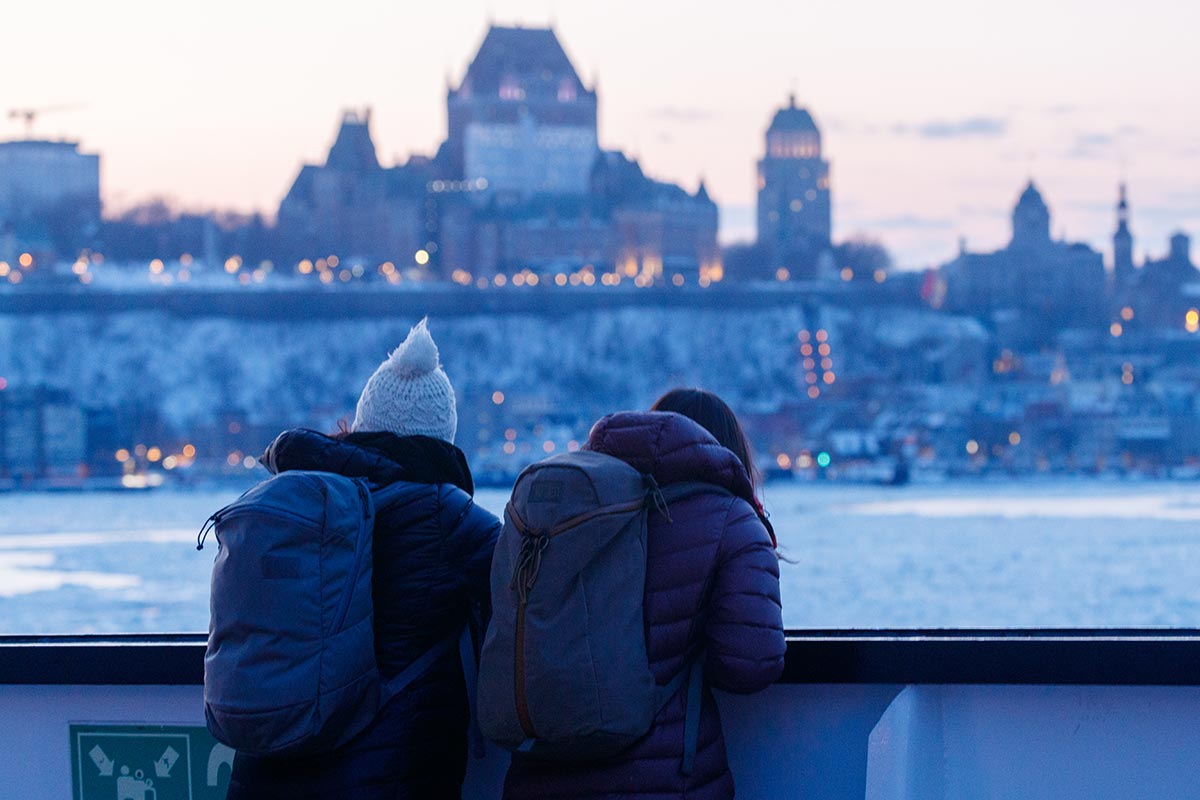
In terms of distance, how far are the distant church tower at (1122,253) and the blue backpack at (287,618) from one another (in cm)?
5327

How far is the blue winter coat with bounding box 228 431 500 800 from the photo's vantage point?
5.14ft

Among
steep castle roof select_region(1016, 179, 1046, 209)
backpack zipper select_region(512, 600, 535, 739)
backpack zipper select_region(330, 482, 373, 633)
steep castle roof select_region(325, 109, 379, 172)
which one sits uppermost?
steep castle roof select_region(325, 109, 379, 172)

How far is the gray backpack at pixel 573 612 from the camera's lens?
1479 millimetres

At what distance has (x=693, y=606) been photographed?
4.99 ft

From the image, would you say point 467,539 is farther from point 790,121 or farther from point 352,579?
point 790,121

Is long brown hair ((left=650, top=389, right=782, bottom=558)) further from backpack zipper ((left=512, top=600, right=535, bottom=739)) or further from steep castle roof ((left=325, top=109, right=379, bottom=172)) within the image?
steep castle roof ((left=325, top=109, right=379, bottom=172))

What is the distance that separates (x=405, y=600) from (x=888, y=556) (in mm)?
26077

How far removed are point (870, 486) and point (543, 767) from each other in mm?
38046

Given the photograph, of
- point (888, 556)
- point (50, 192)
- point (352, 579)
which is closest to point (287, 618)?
point (352, 579)

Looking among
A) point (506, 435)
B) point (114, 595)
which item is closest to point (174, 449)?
point (506, 435)

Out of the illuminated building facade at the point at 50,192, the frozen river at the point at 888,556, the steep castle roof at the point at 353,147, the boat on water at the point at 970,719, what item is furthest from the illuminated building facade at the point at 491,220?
the boat on water at the point at 970,719

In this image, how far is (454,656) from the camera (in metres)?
1.68

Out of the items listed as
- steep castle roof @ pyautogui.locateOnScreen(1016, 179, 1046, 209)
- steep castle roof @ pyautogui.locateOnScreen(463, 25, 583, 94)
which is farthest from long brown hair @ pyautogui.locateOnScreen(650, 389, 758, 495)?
steep castle roof @ pyautogui.locateOnScreen(463, 25, 583, 94)

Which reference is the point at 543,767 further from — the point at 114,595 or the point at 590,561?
the point at 114,595
